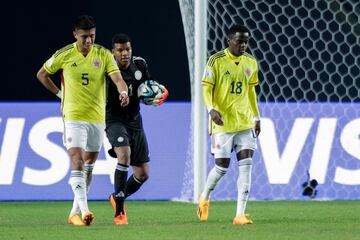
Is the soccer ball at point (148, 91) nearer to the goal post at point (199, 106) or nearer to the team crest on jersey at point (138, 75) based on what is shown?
the team crest on jersey at point (138, 75)

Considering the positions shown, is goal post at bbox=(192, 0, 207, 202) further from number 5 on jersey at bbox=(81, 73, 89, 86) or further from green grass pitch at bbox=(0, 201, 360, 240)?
number 5 on jersey at bbox=(81, 73, 89, 86)

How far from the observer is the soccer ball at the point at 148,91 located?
1041 centimetres

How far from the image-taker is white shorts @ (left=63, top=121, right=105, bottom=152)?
31.7ft

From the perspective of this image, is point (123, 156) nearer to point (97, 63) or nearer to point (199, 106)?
point (97, 63)

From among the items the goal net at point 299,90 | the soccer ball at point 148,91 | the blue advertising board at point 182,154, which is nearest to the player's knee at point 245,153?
the soccer ball at point 148,91

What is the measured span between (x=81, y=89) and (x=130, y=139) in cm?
97

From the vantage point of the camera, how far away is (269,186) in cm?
1306

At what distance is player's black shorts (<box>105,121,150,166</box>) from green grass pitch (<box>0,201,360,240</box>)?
56 cm

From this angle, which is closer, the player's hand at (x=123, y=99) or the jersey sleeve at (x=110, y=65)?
the player's hand at (x=123, y=99)

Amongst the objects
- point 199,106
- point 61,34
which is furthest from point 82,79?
point 61,34

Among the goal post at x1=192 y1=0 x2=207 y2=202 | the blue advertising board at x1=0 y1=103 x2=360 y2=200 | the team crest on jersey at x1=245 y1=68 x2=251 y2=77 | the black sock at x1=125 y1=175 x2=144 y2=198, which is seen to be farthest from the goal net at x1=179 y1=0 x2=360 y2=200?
the team crest on jersey at x1=245 y1=68 x2=251 y2=77

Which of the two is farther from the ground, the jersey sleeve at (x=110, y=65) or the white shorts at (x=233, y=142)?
the jersey sleeve at (x=110, y=65)

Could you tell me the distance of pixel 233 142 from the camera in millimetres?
10344

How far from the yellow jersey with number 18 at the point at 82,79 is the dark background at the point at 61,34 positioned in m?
5.03
